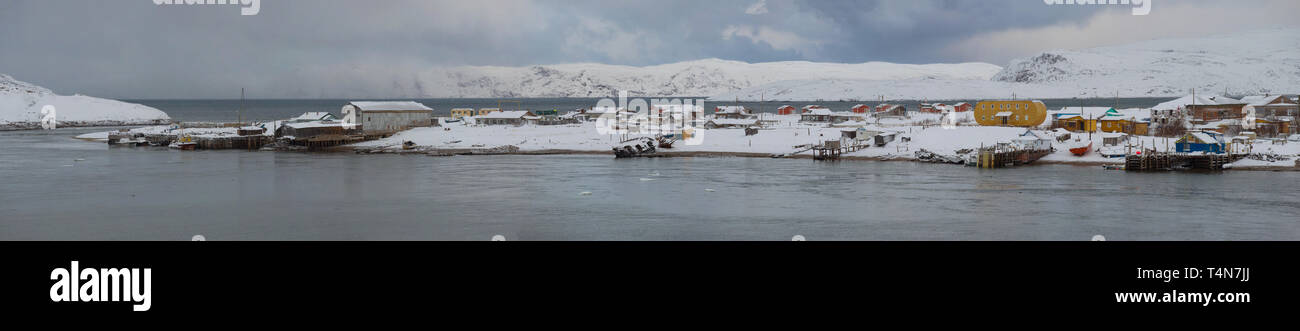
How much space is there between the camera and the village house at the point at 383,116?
62.8 meters

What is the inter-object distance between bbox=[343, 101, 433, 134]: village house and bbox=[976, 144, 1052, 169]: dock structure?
3951cm

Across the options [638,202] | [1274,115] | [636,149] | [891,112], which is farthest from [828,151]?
[891,112]

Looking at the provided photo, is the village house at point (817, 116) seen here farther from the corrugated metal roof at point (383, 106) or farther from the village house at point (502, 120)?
the corrugated metal roof at point (383, 106)

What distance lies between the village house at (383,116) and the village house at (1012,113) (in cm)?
3960

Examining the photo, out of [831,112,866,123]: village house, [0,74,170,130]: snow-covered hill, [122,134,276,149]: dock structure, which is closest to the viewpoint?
[122,134,276,149]: dock structure

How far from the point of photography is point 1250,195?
94.5 ft

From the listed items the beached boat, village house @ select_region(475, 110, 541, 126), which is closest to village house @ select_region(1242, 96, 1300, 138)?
the beached boat

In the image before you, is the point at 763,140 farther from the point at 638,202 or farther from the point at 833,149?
the point at 638,202

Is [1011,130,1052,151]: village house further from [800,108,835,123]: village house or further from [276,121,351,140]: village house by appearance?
[276,121,351,140]: village house

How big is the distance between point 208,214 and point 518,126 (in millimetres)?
40400

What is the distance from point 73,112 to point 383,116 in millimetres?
71558

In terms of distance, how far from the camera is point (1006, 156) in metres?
40.9

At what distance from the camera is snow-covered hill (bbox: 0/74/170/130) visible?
104 m
